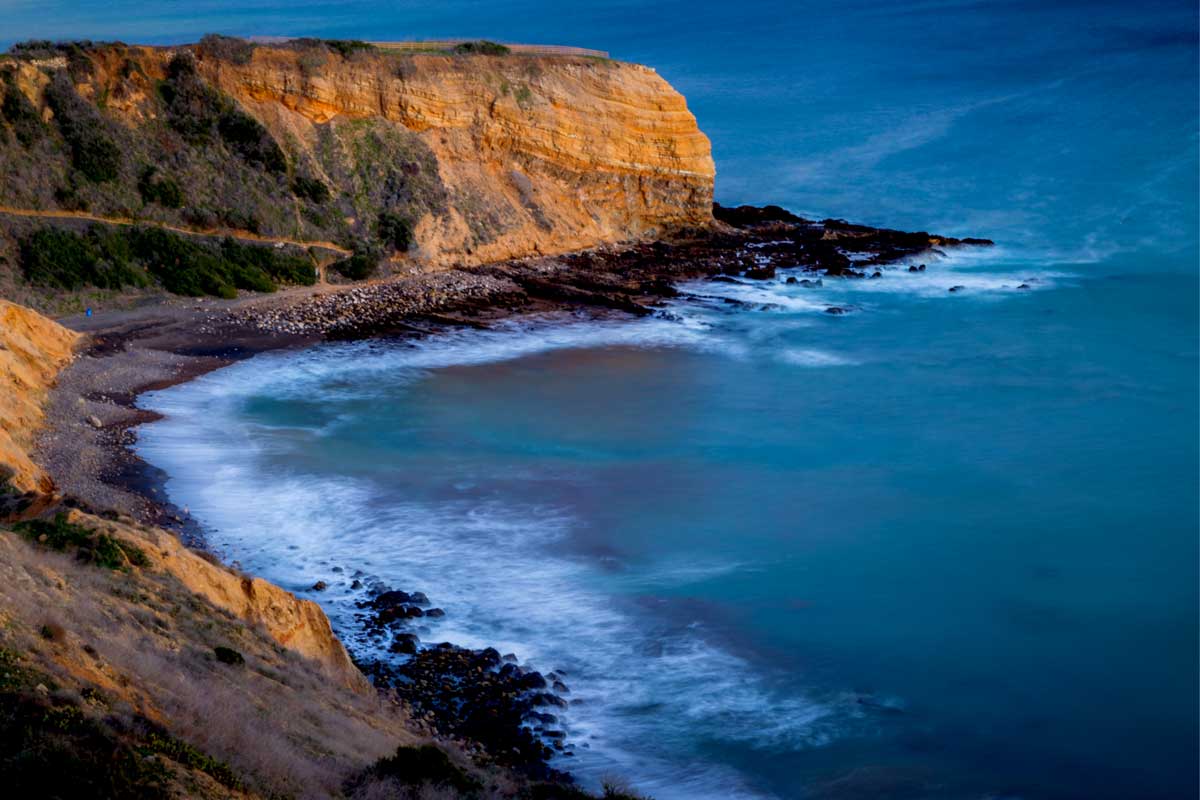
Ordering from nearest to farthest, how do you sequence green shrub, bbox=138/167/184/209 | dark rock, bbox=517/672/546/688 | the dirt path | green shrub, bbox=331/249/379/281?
dark rock, bbox=517/672/546/688, the dirt path, green shrub, bbox=138/167/184/209, green shrub, bbox=331/249/379/281

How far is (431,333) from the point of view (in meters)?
32.7

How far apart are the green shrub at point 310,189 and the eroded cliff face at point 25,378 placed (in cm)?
922

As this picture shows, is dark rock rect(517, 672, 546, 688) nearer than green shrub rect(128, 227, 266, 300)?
Yes

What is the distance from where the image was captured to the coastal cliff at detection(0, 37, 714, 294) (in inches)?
1246

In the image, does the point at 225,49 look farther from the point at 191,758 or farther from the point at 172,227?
the point at 191,758

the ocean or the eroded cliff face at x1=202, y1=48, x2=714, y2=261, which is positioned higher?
the eroded cliff face at x1=202, y1=48, x2=714, y2=261

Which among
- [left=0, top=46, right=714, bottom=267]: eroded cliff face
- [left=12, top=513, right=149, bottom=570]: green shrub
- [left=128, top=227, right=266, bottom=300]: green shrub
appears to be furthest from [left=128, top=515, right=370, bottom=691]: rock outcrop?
[left=0, top=46, right=714, bottom=267]: eroded cliff face

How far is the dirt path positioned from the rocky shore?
65.4 inches

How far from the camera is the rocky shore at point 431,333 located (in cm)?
1491

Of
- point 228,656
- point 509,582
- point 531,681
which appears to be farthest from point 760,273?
point 228,656

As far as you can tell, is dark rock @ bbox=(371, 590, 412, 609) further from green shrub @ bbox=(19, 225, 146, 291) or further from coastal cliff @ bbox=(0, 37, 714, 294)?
coastal cliff @ bbox=(0, 37, 714, 294)

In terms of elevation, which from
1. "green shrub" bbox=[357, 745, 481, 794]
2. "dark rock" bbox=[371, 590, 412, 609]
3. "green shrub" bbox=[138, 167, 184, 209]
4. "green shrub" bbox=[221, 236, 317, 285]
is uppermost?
"green shrub" bbox=[138, 167, 184, 209]

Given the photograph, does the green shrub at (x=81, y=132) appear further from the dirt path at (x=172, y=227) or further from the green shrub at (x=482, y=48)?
the green shrub at (x=482, y=48)

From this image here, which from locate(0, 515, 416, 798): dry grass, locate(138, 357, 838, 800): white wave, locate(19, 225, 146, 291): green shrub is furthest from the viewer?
locate(19, 225, 146, 291): green shrub
